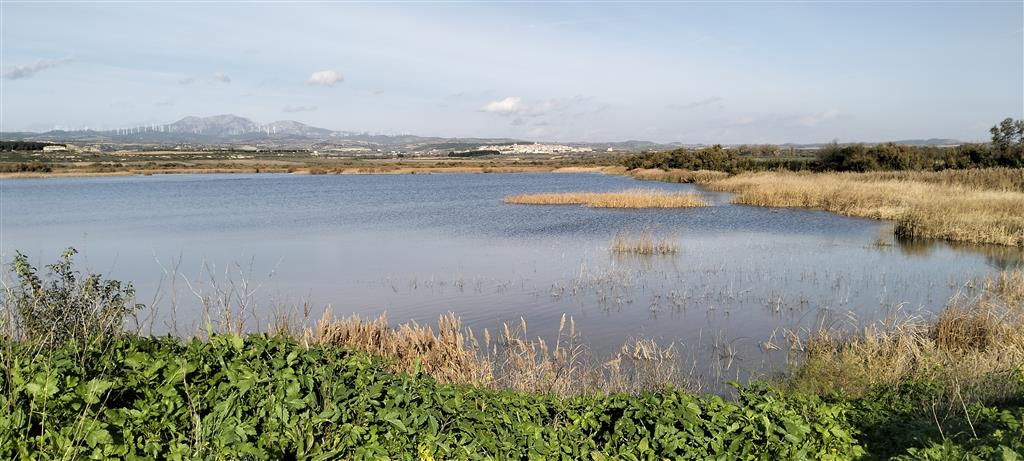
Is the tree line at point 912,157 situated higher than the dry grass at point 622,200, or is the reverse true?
the tree line at point 912,157

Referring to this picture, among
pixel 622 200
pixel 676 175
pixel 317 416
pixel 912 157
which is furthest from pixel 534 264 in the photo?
pixel 676 175

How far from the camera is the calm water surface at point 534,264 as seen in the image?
13.4 metres

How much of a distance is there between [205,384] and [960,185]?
3596 centimetres

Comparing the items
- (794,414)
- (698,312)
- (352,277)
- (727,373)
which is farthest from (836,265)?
(794,414)

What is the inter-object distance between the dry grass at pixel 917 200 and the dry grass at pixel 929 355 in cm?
1300

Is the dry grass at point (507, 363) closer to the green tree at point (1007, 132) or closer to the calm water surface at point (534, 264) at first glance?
the calm water surface at point (534, 264)

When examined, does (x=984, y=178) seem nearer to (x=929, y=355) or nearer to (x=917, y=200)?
(x=917, y=200)

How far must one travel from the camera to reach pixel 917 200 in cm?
2916

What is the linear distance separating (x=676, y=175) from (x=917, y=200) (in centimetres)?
3646

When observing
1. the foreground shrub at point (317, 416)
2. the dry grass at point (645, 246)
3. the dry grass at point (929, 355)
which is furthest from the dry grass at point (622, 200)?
the foreground shrub at point (317, 416)

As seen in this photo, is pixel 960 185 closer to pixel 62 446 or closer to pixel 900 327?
pixel 900 327

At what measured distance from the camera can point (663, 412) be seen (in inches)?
196

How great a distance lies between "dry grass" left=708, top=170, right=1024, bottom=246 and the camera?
915 inches

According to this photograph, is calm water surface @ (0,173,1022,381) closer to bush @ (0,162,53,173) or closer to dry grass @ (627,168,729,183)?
dry grass @ (627,168,729,183)
